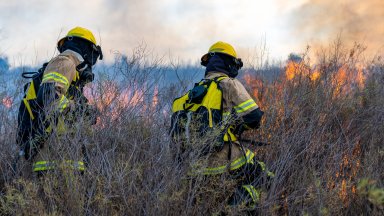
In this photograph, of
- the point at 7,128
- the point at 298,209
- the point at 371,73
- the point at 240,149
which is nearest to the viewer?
the point at 298,209

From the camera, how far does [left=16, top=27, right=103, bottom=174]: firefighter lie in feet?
12.6

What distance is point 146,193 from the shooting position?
361 centimetres

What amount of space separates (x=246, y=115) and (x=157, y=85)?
2068mm

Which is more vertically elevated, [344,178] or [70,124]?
[70,124]

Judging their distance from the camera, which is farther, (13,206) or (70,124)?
(70,124)

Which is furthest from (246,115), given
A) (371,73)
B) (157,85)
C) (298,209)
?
(371,73)

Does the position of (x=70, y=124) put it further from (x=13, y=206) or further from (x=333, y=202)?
(x=333, y=202)

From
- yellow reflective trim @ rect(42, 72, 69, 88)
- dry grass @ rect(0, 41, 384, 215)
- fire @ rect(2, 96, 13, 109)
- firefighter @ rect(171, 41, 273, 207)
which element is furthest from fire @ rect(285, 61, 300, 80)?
fire @ rect(2, 96, 13, 109)

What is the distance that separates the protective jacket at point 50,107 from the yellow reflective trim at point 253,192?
1436mm

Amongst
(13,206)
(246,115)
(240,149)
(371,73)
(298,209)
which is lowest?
(298,209)

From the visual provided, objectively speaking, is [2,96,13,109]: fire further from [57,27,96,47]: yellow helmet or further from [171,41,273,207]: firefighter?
[171,41,273,207]: firefighter

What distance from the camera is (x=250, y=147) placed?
199 inches

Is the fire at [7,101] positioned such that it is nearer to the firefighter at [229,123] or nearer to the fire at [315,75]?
the firefighter at [229,123]

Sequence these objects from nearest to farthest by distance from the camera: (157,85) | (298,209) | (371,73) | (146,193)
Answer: (146,193) < (298,209) < (157,85) < (371,73)
